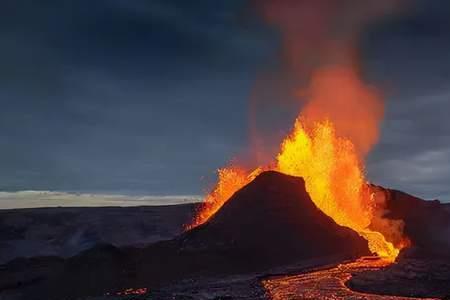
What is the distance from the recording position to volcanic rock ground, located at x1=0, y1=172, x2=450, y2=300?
1725 inches

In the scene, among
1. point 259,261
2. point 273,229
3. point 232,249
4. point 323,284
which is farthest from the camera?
point 273,229

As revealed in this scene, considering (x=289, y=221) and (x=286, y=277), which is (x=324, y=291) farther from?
(x=289, y=221)

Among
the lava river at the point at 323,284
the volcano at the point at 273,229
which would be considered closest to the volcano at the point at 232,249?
the volcano at the point at 273,229

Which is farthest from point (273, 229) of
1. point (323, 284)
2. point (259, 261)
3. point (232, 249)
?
point (323, 284)

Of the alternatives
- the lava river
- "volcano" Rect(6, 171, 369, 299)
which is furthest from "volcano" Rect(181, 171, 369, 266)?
the lava river

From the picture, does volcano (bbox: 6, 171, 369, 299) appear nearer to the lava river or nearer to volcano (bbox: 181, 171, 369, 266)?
volcano (bbox: 181, 171, 369, 266)

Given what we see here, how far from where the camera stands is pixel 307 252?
2219 inches

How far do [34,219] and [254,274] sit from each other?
110476 mm

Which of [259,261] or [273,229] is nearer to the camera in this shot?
[259,261]

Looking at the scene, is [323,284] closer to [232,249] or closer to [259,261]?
[259,261]

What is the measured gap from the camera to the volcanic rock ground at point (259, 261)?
4381 centimetres

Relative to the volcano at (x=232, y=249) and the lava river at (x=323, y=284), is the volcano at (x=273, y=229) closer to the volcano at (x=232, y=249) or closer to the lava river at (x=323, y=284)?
the volcano at (x=232, y=249)

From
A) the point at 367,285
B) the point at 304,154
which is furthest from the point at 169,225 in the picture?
the point at 367,285

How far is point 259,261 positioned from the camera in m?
55.0
